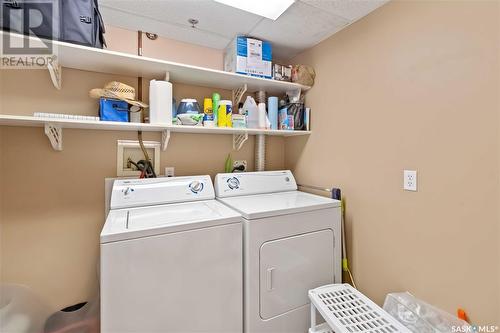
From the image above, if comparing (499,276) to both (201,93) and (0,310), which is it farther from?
(0,310)

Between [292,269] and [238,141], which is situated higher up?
[238,141]

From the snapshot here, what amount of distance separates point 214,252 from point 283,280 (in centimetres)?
51

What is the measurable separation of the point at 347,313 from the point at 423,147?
1043mm

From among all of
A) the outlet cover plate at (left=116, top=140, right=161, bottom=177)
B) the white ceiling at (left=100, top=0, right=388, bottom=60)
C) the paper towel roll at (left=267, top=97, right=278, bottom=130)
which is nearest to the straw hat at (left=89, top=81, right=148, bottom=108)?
the outlet cover plate at (left=116, top=140, right=161, bottom=177)

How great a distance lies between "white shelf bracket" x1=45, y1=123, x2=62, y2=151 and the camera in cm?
143

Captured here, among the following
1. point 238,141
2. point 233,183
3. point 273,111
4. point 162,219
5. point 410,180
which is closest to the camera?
point 162,219

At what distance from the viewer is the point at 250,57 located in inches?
73.5

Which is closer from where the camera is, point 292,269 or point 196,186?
point 292,269

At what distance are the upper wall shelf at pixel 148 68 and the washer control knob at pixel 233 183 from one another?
0.82 meters

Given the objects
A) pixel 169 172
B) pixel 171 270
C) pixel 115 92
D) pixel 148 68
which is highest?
pixel 148 68

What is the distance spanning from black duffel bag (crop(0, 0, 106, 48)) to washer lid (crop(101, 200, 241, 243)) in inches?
40.1

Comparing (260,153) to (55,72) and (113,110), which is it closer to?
(113,110)

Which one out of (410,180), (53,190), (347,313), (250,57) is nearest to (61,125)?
(53,190)

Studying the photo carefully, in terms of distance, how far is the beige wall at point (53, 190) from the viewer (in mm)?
1474
